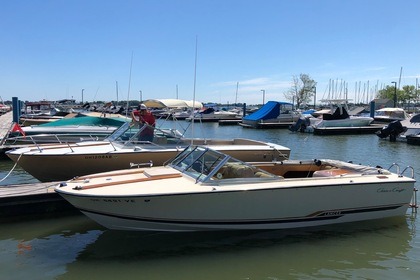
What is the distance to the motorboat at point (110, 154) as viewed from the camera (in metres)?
10.2

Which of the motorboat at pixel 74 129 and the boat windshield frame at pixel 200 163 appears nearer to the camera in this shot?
the boat windshield frame at pixel 200 163

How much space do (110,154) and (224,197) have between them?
4.94 m

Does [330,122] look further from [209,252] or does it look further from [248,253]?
[209,252]

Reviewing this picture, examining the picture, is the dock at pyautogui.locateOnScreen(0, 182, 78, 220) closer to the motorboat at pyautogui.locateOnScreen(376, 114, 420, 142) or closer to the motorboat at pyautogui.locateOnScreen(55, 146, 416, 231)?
the motorboat at pyautogui.locateOnScreen(55, 146, 416, 231)

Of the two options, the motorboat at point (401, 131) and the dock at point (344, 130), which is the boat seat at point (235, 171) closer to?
the motorboat at point (401, 131)

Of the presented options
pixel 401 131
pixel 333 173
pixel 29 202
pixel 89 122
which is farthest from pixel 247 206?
pixel 401 131

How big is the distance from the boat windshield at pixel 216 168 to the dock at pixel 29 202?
307cm

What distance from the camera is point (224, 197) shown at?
6.55 metres

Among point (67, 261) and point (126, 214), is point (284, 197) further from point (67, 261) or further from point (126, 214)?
point (67, 261)

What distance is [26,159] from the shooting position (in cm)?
1016

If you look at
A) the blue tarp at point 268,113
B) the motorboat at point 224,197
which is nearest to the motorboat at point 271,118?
the blue tarp at point 268,113

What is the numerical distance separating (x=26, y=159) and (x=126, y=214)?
5.03 m

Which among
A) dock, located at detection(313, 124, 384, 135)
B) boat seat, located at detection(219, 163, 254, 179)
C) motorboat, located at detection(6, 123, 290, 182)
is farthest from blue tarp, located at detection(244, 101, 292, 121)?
boat seat, located at detection(219, 163, 254, 179)

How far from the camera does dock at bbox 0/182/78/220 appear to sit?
8.23 m
